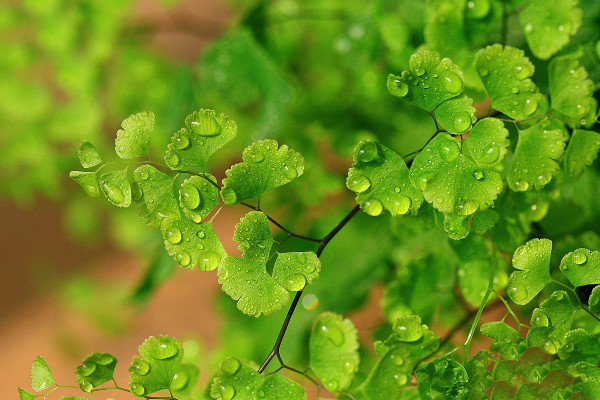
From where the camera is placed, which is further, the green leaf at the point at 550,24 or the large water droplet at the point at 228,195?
the green leaf at the point at 550,24

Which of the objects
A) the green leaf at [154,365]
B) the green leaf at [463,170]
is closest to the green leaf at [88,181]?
the green leaf at [154,365]

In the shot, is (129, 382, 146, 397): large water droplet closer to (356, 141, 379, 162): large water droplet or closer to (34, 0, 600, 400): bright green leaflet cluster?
(34, 0, 600, 400): bright green leaflet cluster

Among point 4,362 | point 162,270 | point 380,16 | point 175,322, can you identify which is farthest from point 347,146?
point 4,362

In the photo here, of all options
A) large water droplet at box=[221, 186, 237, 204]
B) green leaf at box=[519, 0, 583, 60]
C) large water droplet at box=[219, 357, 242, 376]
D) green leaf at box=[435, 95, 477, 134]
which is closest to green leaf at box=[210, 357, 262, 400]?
large water droplet at box=[219, 357, 242, 376]

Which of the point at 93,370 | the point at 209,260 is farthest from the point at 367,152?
the point at 93,370

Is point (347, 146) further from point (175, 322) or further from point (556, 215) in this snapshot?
point (175, 322)

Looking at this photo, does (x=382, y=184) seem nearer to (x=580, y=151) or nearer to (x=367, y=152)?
(x=367, y=152)

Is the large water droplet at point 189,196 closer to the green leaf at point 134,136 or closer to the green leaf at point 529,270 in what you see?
the green leaf at point 134,136
